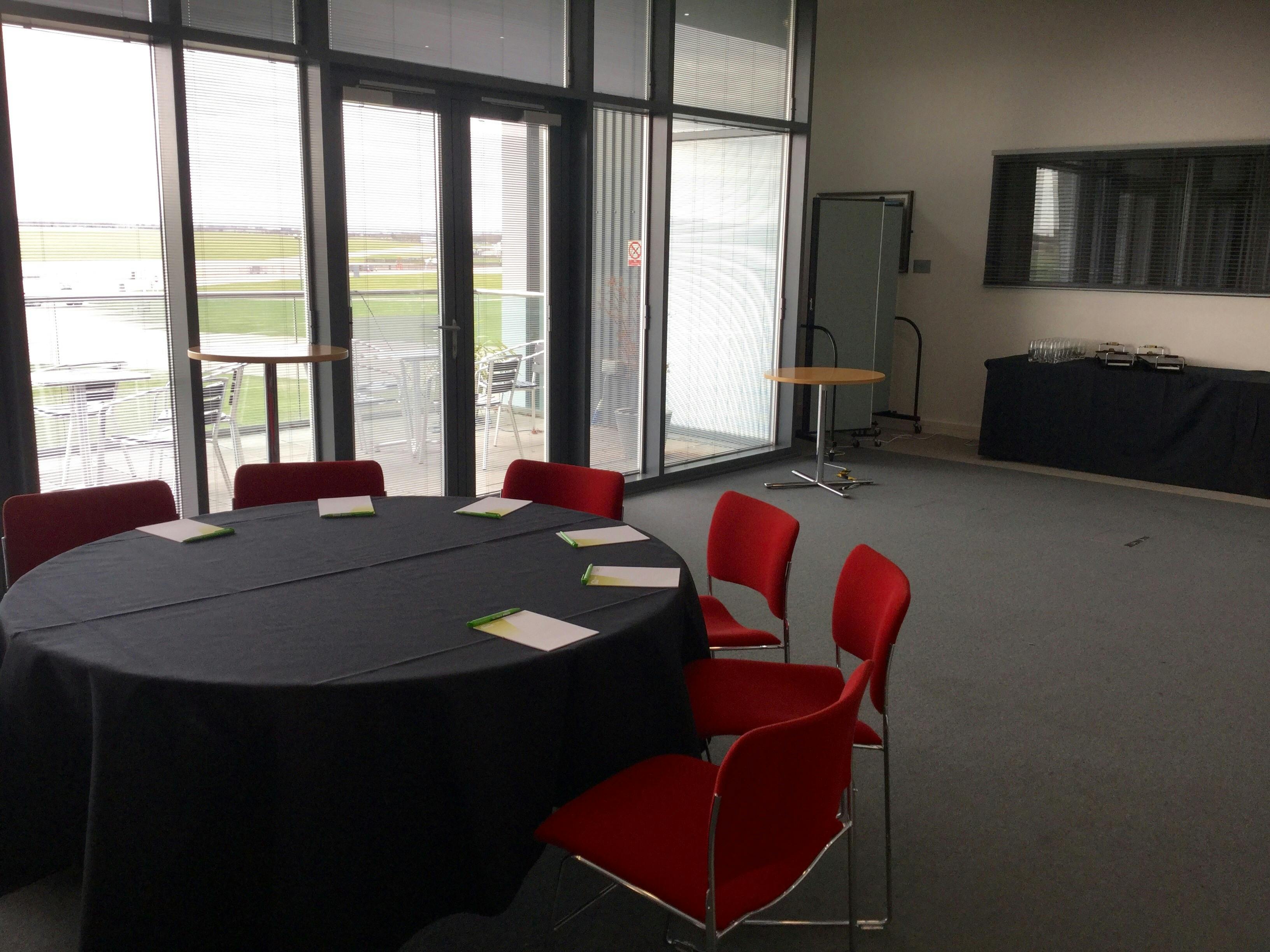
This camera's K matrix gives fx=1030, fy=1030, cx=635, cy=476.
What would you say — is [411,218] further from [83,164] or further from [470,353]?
[83,164]

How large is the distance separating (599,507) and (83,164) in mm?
2548

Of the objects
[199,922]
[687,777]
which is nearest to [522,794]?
[687,777]

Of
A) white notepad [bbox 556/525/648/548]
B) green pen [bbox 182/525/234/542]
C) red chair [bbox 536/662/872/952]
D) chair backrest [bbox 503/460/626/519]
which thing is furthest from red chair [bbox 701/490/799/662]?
green pen [bbox 182/525/234/542]

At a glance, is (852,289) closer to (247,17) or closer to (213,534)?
(247,17)

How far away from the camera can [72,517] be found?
307 cm

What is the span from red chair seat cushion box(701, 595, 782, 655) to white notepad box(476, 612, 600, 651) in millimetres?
695

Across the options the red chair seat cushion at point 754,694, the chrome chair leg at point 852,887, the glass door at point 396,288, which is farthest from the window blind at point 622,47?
the chrome chair leg at point 852,887

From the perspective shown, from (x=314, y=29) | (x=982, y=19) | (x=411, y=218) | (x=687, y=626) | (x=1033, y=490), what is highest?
(x=982, y=19)

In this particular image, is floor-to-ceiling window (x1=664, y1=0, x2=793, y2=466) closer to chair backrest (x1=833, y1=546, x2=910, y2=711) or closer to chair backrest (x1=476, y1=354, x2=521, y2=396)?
chair backrest (x1=476, y1=354, x2=521, y2=396)

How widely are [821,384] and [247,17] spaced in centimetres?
379

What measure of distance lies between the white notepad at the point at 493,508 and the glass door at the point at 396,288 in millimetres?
2124

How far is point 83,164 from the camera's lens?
13.6ft

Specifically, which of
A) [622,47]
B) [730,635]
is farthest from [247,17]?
[730,635]

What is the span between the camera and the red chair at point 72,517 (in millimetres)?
2961
